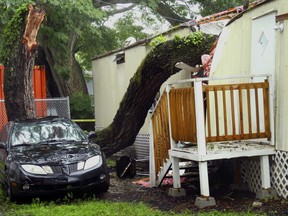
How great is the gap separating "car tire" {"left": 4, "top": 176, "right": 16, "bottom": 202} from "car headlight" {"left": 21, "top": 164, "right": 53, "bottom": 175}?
1.51 feet

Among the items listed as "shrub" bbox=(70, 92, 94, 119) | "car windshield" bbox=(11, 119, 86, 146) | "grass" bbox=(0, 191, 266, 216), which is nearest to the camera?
"grass" bbox=(0, 191, 266, 216)

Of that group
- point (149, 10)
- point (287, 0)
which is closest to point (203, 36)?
point (287, 0)

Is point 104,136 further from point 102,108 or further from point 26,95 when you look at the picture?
point 102,108

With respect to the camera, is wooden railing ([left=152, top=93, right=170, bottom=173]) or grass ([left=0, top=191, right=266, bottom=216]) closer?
grass ([left=0, top=191, right=266, bottom=216])

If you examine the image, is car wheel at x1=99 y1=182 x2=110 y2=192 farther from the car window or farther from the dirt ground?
the car window

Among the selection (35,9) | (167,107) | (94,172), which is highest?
(35,9)

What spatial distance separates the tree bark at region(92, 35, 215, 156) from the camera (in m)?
10.3

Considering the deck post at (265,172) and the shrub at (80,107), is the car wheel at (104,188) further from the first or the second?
the shrub at (80,107)

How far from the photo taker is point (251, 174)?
8.12 meters

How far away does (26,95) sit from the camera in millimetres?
11852

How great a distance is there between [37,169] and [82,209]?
1186mm

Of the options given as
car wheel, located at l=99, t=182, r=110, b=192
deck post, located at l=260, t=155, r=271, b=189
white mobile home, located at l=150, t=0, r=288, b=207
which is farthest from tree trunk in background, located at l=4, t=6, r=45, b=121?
deck post, located at l=260, t=155, r=271, b=189

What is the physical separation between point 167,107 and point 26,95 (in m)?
4.77

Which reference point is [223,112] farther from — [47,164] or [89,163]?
[47,164]
